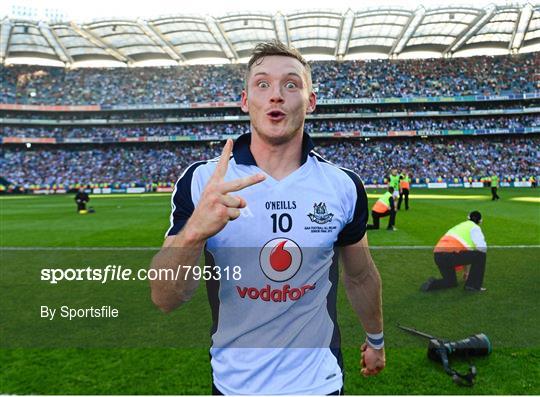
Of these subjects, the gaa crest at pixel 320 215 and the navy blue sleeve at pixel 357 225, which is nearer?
the gaa crest at pixel 320 215

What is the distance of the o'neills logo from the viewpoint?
7.17 ft

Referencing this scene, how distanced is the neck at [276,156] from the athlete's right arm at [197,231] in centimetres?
33

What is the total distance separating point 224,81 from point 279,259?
197ft

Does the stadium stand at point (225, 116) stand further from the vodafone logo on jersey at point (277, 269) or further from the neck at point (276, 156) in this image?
the vodafone logo on jersey at point (277, 269)

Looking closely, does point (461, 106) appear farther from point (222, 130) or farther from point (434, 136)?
point (222, 130)

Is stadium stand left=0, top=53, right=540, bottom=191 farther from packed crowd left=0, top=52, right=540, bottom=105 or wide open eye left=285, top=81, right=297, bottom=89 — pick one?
wide open eye left=285, top=81, right=297, bottom=89

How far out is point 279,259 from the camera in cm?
218

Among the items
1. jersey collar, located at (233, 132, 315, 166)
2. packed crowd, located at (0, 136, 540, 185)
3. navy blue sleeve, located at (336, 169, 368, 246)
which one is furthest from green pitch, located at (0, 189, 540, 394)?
packed crowd, located at (0, 136, 540, 185)

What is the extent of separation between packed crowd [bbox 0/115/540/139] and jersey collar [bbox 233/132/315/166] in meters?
53.6

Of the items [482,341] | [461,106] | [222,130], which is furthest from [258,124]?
[461,106]

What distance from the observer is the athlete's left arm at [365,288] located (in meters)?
2.53

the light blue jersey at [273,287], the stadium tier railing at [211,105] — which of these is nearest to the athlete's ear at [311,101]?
the light blue jersey at [273,287]

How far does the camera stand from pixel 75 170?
54.4m

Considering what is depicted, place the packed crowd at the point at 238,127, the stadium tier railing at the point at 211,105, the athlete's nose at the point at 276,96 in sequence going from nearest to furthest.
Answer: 1. the athlete's nose at the point at 276,96
2. the stadium tier railing at the point at 211,105
3. the packed crowd at the point at 238,127
